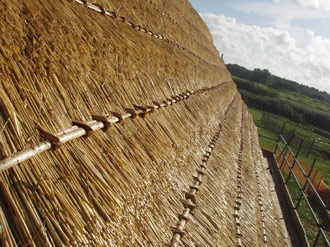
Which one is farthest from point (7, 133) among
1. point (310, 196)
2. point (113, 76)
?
point (310, 196)

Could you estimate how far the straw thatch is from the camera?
1.11 meters

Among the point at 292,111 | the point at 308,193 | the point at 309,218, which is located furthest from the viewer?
the point at 292,111

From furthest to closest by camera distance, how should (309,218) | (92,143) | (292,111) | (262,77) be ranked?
(262,77), (292,111), (309,218), (92,143)

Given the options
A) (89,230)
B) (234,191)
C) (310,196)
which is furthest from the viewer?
(310,196)

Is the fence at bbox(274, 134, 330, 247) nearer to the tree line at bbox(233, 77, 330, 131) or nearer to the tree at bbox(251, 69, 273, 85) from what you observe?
the tree line at bbox(233, 77, 330, 131)

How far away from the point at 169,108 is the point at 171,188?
3.34 feet

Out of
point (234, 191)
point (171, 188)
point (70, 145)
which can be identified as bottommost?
point (234, 191)

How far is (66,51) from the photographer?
1566mm

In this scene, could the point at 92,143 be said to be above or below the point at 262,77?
below

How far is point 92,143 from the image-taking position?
5.08ft

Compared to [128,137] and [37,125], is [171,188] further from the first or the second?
[37,125]

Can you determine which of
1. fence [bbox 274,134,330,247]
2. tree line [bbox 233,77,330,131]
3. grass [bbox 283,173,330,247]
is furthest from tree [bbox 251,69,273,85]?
grass [bbox 283,173,330,247]

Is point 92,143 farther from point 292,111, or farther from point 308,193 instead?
point 292,111

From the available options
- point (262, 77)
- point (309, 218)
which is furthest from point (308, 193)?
point (262, 77)
